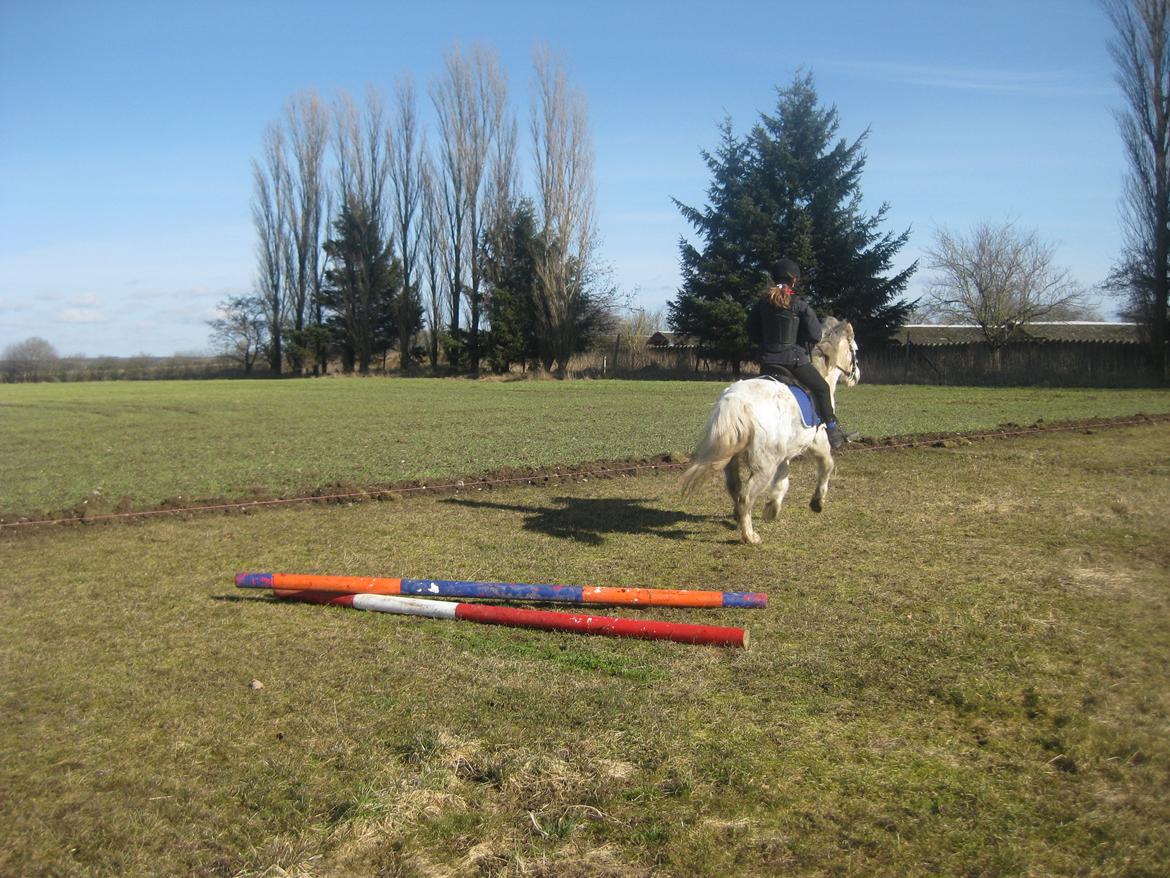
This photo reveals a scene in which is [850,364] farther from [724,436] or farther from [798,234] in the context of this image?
[798,234]

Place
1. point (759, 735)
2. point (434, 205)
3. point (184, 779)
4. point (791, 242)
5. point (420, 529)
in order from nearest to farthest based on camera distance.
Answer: point (184, 779) < point (759, 735) < point (420, 529) < point (791, 242) < point (434, 205)

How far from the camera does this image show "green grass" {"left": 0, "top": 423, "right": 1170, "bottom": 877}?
138 inches

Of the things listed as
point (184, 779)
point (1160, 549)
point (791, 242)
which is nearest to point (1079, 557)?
point (1160, 549)

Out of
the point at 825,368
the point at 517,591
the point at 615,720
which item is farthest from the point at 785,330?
the point at 615,720

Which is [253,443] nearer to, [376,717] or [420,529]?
[420,529]

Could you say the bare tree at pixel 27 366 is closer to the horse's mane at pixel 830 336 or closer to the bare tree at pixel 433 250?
the bare tree at pixel 433 250

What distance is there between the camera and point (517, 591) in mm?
6492

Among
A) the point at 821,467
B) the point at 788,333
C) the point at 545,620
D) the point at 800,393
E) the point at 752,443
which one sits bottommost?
the point at 545,620

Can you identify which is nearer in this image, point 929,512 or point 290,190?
point 929,512

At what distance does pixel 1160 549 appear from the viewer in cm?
794

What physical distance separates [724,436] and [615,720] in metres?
4.09

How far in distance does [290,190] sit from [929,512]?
76808 mm

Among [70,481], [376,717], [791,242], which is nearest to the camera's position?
[376,717]

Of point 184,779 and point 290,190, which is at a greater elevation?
point 290,190
